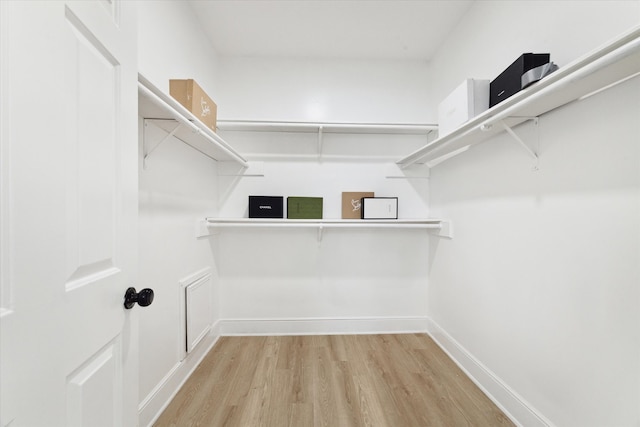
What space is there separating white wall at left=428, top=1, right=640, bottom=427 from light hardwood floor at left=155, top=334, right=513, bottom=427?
252mm

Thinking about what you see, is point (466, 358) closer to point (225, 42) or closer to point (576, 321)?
point (576, 321)

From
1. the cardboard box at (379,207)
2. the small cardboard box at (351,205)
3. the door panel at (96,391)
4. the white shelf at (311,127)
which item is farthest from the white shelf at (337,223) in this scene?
the door panel at (96,391)

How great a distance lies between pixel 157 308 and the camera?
1.44m

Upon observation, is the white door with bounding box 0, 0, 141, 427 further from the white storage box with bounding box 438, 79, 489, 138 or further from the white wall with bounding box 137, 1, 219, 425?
the white storage box with bounding box 438, 79, 489, 138

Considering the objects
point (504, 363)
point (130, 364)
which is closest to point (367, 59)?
point (504, 363)

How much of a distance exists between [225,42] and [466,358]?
306 cm

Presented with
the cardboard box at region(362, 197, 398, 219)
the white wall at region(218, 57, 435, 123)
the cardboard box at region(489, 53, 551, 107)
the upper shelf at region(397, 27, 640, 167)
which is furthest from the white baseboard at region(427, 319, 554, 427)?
the white wall at region(218, 57, 435, 123)

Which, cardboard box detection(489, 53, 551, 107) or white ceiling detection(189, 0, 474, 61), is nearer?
cardboard box detection(489, 53, 551, 107)

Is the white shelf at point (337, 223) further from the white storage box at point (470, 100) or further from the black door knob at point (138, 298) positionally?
the black door knob at point (138, 298)

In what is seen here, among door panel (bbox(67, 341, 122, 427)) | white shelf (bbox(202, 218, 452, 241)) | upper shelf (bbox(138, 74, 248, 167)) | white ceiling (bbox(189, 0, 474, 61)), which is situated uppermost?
white ceiling (bbox(189, 0, 474, 61))

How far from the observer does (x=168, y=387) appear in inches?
60.4

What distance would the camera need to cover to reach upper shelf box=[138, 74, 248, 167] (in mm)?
1052

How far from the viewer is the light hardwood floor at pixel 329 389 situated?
1.43 m

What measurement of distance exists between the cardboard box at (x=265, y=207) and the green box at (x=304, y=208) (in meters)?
0.09
